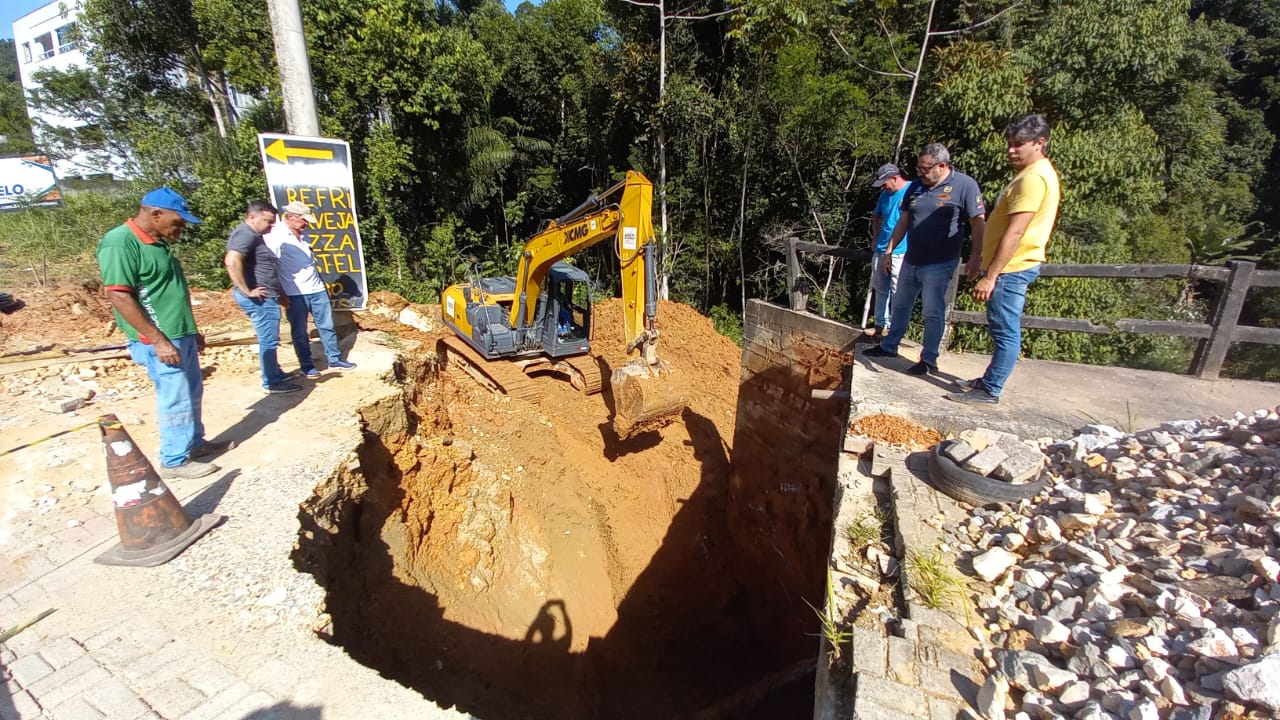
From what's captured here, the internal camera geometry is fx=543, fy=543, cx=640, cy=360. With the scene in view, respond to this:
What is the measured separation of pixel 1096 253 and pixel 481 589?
11.1m

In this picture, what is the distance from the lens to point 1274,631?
1.64 m

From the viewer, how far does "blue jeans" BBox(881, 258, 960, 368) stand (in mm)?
4098

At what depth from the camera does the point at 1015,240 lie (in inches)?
127

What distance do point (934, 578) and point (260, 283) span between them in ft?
18.9

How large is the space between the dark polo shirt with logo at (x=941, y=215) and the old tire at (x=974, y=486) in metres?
1.73

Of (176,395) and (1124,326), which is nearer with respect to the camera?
(176,395)

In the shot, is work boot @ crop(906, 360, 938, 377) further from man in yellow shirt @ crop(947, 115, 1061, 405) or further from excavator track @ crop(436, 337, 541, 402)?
excavator track @ crop(436, 337, 541, 402)

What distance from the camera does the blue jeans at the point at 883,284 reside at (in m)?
4.91

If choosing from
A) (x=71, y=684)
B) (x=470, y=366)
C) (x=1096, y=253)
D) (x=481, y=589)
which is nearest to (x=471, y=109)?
(x=470, y=366)

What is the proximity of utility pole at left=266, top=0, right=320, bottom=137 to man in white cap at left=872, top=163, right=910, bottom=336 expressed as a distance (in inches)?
243

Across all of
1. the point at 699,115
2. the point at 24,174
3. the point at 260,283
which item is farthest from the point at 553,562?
the point at 24,174

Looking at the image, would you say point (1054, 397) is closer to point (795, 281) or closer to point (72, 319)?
point (795, 281)

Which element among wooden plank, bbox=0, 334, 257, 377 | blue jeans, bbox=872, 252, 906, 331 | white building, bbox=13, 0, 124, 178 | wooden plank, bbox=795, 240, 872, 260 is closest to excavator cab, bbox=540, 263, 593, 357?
wooden plank, bbox=795, 240, 872, 260

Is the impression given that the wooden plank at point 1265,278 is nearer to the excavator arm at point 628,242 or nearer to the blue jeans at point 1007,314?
the blue jeans at point 1007,314
